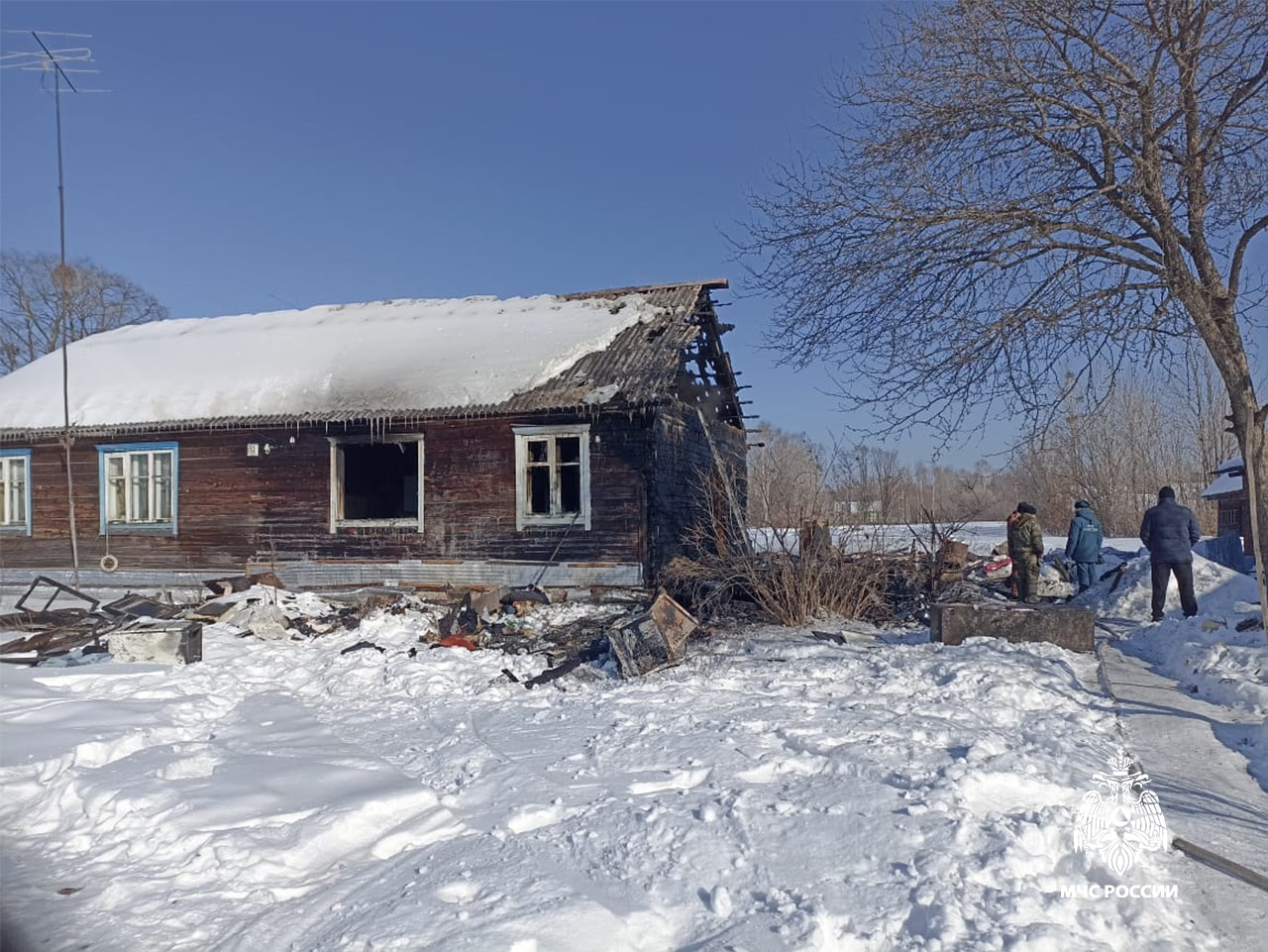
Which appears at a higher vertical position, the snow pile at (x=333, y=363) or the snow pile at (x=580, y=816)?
the snow pile at (x=333, y=363)

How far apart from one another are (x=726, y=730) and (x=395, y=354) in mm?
12532

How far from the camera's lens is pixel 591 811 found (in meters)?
5.13

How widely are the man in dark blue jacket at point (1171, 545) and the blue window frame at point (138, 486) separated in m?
16.2

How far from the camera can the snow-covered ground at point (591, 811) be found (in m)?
3.83

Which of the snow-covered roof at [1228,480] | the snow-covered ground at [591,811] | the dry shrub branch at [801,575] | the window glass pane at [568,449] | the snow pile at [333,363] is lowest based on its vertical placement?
the snow-covered ground at [591,811]

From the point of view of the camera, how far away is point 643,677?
8758 mm

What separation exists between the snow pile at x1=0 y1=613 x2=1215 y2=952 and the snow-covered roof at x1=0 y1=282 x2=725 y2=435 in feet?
24.1

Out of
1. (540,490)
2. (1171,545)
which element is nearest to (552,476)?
(540,490)

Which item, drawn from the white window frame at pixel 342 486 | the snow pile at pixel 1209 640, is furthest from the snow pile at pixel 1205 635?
the white window frame at pixel 342 486

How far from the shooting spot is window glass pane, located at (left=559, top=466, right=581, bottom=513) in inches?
563

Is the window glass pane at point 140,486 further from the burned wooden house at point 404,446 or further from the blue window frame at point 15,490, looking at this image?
the blue window frame at point 15,490

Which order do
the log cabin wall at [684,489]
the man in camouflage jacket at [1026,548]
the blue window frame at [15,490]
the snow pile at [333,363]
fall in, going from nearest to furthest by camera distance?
the man in camouflage jacket at [1026,548], the log cabin wall at [684,489], the snow pile at [333,363], the blue window frame at [15,490]

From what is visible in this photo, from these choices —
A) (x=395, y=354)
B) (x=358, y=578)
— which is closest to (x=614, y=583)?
(x=358, y=578)

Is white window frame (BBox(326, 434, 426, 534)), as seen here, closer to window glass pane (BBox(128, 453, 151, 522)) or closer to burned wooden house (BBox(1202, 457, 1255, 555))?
window glass pane (BBox(128, 453, 151, 522))
